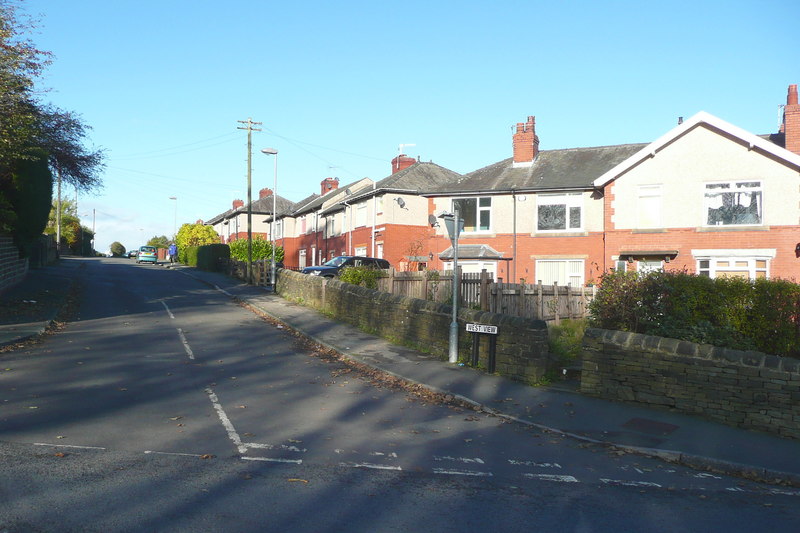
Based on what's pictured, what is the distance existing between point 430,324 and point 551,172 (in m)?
18.7

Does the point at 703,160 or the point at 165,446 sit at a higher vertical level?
the point at 703,160

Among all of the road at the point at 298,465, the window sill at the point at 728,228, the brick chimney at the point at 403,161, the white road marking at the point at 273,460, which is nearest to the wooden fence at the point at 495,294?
the road at the point at 298,465

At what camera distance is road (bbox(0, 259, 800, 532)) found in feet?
18.0

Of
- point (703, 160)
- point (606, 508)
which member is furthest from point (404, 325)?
point (703, 160)

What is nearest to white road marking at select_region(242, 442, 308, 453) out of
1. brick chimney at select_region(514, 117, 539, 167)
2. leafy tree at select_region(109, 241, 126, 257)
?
brick chimney at select_region(514, 117, 539, 167)

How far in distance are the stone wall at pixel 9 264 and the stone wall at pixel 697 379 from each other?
2060 cm

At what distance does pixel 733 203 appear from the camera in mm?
25969

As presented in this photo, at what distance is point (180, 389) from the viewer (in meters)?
10.7

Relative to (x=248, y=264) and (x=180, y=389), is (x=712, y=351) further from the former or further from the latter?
(x=248, y=264)

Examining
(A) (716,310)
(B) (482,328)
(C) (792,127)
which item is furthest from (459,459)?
(C) (792,127)

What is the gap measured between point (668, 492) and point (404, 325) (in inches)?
395

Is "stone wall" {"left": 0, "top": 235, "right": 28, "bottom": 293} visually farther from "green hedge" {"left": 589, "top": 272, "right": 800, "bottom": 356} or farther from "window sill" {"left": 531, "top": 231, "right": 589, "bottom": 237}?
"window sill" {"left": 531, "top": 231, "right": 589, "bottom": 237}

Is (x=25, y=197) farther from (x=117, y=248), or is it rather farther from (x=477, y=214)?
(x=117, y=248)

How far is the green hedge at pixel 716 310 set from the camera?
10820 mm
